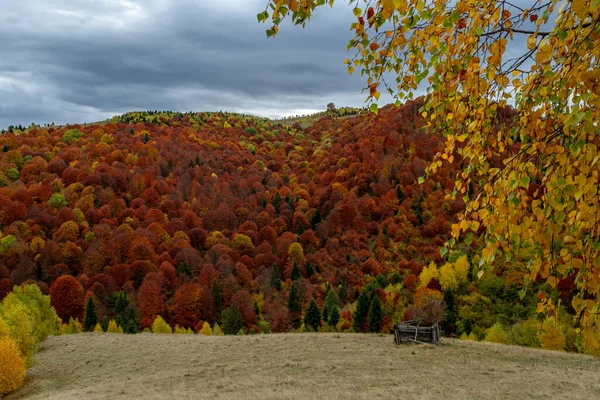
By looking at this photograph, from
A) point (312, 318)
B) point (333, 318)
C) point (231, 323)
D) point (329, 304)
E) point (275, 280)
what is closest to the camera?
point (333, 318)

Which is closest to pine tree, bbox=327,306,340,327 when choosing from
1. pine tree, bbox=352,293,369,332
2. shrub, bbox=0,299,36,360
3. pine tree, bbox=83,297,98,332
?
pine tree, bbox=352,293,369,332

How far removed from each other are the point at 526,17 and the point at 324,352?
84.6 ft

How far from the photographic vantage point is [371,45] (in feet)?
13.5

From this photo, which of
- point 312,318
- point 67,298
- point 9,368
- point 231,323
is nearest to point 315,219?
point 312,318

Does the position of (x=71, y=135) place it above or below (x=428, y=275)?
above

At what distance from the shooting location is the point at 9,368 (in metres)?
26.6

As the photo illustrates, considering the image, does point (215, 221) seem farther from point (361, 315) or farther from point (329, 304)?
point (361, 315)

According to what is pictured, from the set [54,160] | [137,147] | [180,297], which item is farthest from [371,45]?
[137,147]

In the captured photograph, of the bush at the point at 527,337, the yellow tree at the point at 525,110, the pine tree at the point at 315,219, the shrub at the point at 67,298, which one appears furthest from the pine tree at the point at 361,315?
the pine tree at the point at 315,219

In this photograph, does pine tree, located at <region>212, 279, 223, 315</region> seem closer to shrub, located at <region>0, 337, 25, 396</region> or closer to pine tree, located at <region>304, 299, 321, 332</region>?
pine tree, located at <region>304, 299, 321, 332</region>

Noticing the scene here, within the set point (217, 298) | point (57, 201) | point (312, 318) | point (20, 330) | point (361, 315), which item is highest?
point (57, 201)

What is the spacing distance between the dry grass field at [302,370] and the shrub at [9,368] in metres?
0.71

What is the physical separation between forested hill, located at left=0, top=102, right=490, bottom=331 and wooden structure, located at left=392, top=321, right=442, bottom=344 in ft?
118

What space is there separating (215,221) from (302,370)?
295 ft
